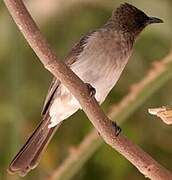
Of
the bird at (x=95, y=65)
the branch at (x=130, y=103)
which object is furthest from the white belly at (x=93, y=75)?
the branch at (x=130, y=103)

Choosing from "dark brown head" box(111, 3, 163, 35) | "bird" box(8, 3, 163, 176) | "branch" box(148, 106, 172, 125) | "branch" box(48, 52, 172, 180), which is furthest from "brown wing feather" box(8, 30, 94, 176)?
"branch" box(148, 106, 172, 125)

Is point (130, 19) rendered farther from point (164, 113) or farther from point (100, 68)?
point (164, 113)

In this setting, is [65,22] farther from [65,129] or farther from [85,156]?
[85,156]

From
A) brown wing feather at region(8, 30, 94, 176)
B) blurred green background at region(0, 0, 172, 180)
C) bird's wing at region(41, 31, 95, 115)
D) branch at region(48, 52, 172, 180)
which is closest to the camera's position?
branch at region(48, 52, 172, 180)

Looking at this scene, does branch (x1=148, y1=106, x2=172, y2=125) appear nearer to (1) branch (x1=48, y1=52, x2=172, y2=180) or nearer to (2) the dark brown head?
(1) branch (x1=48, y1=52, x2=172, y2=180)

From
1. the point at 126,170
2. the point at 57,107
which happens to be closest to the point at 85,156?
the point at 57,107

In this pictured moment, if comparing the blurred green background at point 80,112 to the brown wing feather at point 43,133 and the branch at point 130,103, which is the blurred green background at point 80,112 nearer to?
the brown wing feather at point 43,133

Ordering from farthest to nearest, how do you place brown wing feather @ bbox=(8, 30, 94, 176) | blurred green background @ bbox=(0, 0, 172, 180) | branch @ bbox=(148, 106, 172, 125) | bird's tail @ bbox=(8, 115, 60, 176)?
blurred green background @ bbox=(0, 0, 172, 180) < brown wing feather @ bbox=(8, 30, 94, 176) < bird's tail @ bbox=(8, 115, 60, 176) < branch @ bbox=(148, 106, 172, 125)
